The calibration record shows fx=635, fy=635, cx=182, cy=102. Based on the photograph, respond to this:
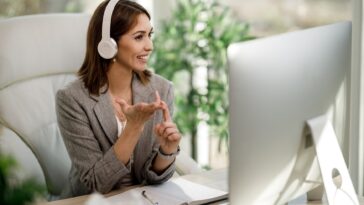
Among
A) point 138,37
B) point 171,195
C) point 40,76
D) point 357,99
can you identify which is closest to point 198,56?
point 357,99

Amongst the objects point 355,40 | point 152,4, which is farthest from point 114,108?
point 152,4

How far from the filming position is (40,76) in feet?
7.04

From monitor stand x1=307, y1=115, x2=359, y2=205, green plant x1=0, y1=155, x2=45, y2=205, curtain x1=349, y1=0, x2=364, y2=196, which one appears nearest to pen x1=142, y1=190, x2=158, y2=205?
monitor stand x1=307, y1=115, x2=359, y2=205

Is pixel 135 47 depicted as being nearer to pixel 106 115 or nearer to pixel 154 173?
pixel 106 115

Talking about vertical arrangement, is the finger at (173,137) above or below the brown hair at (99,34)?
below

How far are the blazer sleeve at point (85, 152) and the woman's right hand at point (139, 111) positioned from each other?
0.11 m

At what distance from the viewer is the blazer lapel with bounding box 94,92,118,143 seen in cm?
186

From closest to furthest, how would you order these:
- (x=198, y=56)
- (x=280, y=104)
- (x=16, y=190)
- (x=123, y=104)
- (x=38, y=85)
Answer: (x=16, y=190) < (x=280, y=104) < (x=123, y=104) < (x=38, y=85) < (x=198, y=56)

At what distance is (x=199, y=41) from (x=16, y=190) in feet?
7.64

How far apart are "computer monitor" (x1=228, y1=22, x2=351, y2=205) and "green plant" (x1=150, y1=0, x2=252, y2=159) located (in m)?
1.61

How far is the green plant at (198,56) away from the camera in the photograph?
309 centimetres

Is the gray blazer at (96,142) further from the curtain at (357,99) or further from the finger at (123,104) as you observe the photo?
the curtain at (357,99)

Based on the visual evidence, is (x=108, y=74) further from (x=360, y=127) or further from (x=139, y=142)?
(x=360, y=127)

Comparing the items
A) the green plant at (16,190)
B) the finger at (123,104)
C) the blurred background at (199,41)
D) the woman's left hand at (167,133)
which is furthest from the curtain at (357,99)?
the green plant at (16,190)
